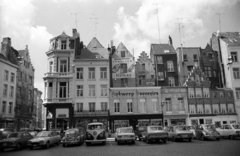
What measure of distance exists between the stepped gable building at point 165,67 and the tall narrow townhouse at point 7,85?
26742 millimetres

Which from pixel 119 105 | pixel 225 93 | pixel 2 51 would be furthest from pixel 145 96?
pixel 2 51

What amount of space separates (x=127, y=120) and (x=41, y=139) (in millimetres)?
20706

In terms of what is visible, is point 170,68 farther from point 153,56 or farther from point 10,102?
point 10,102

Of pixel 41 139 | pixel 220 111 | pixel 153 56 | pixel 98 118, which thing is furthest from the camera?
pixel 153 56

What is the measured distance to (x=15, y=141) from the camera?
1898 cm

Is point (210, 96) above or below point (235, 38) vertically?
below

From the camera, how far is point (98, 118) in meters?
37.6

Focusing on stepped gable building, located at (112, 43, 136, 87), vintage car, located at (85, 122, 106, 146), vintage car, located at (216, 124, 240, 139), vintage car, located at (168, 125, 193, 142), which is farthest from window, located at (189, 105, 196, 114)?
vintage car, located at (85, 122, 106, 146)

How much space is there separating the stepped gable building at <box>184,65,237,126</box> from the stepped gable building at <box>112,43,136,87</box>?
1031cm

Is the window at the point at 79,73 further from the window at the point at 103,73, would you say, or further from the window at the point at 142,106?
the window at the point at 142,106

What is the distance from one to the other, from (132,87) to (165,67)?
830 centimetres

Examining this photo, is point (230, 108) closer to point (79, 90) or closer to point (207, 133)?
point (207, 133)

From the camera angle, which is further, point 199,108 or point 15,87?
point 15,87

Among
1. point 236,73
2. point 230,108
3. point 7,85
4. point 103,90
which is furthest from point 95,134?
point 236,73
